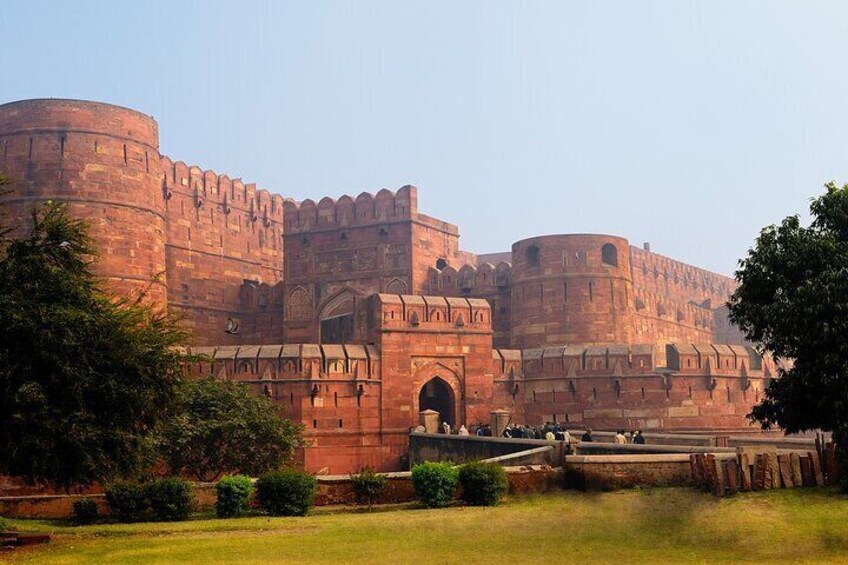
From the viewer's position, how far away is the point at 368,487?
14750mm

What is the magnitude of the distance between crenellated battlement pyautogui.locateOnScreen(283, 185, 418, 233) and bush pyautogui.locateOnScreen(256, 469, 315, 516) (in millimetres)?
24116

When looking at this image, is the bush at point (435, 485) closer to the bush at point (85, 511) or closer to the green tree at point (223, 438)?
the bush at point (85, 511)

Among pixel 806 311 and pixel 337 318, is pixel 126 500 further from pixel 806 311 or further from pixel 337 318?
pixel 337 318

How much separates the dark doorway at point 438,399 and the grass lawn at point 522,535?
1549 cm

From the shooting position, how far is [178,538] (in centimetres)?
1196

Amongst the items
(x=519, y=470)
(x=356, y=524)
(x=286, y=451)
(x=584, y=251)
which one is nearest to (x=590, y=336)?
(x=584, y=251)

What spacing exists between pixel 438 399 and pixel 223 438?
403 inches

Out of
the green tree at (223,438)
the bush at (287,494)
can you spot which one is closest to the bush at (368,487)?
the bush at (287,494)

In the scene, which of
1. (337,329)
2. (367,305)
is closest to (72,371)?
(367,305)

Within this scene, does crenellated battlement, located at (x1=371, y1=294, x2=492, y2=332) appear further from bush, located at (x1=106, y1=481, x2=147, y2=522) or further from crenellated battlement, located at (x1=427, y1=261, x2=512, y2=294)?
bush, located at (x1=106, y1=481, x2=147, y2=522)

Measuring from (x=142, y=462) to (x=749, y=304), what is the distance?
797 cm

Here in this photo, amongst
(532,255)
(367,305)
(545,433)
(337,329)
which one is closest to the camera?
(545,433)

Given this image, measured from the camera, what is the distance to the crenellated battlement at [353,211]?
38.1 meters

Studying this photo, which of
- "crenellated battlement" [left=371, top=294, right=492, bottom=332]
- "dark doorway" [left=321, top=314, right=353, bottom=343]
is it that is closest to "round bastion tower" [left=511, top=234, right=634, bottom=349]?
"crenellated battlement" [left=371, top=294, right=492, bottom=332]
